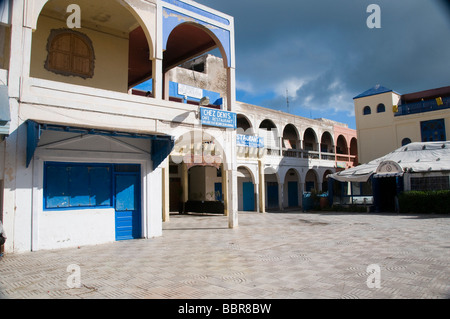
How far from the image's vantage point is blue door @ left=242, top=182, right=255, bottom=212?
80.1ft

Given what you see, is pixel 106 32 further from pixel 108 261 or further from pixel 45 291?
pixel 45 291

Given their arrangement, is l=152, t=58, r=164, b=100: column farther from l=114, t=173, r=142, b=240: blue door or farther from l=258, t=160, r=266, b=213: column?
l=258, t=160, r=266, b=213: column

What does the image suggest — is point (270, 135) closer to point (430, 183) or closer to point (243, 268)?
point (430, 183)

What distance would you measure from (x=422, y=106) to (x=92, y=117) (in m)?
25.3

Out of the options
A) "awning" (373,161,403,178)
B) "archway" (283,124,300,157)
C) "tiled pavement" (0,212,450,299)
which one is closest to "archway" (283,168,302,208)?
"archway" (283,124,300,157)

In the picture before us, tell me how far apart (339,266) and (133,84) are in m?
13.9

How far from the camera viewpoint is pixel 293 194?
1130 inches

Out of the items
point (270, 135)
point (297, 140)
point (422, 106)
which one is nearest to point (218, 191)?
point (270, 135)

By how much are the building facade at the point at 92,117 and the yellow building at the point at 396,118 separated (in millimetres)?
18992

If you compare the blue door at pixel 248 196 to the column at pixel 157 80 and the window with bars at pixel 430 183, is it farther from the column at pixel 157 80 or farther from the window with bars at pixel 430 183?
the column at pixel 157 80

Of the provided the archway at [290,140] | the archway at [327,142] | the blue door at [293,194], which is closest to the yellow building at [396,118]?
the archway at [327,142]

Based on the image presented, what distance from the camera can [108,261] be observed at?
24.2ft

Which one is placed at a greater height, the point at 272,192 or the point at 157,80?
the point at 157,80

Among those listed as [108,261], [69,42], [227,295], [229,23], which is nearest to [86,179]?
[108,261]
